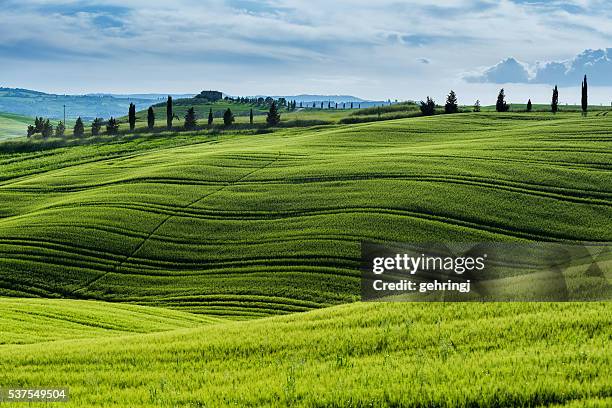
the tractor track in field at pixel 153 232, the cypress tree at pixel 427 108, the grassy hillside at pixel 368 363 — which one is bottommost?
the tractor track in field at pixel 153 232

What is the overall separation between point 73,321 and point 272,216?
34623 millimetres

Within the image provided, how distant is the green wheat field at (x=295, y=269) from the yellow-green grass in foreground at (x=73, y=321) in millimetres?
189

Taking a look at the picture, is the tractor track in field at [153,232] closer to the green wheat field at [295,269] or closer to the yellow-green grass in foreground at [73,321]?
the green wheat field at [295,269]

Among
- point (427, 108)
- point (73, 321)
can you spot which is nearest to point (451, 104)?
point (427, 108)

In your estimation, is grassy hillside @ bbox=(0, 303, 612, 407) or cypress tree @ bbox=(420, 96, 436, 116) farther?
cypress tree @ bbox=(420, 96, 436, 116)

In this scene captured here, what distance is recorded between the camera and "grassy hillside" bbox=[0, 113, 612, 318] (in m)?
52.3

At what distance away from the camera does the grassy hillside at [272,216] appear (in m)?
52.3

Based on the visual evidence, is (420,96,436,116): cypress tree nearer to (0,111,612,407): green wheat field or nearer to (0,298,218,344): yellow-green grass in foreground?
(0,111,612,407): green wheat field

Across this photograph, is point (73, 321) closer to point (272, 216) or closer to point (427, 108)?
point (272, 216)

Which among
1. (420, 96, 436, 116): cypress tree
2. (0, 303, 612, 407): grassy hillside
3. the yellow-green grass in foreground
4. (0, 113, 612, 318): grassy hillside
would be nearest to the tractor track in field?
(0, 113, 612, 318): grassy hillside

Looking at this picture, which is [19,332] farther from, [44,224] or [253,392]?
[44,224]

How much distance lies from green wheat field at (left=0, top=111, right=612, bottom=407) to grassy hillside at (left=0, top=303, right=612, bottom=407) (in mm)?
49

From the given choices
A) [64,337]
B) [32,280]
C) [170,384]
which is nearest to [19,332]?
[64,337]

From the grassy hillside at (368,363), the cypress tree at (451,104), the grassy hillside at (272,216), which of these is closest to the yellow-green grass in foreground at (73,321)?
the grassy hillside at (272,216)
